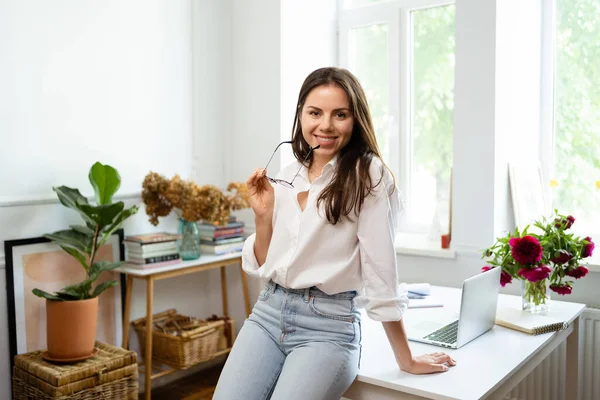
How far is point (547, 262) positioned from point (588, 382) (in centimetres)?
95

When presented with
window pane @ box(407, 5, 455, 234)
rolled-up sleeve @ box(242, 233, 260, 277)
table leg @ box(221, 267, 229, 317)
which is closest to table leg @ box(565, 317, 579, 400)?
window pane @ box(407, 5, 455, 234)

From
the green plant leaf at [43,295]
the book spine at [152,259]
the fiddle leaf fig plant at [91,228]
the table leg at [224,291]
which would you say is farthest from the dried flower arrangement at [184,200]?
the green plant leaf at [43,295]

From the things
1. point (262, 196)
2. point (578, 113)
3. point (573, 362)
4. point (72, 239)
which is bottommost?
point (573, 362)

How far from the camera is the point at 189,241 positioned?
3.17m

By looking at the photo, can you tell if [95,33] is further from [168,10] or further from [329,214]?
[329,214]

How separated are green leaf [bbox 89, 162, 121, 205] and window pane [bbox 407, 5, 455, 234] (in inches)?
66.4

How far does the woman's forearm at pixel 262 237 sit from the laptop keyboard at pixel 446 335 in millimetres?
544

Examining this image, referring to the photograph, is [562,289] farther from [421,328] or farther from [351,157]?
[351,157]

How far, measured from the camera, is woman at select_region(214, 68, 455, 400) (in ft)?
4.92

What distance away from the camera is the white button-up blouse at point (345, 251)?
1.53 metres

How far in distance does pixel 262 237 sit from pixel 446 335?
629 mm

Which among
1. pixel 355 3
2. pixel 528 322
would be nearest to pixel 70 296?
pixel 528 322

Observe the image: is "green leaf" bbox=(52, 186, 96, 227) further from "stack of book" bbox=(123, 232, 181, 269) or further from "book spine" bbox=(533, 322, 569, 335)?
"book spine" bbox=(533, 322, 569, 335)

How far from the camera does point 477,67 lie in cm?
291
